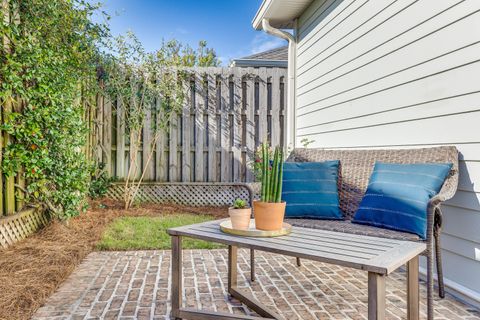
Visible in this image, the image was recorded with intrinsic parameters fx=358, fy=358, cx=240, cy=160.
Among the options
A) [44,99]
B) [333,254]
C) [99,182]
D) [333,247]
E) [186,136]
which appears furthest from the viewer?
[186,136]

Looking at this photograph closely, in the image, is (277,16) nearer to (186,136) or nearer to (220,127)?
(220,127)

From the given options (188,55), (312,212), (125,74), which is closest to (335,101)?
(312,212)

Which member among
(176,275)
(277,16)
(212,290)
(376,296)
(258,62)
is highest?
(258,62)

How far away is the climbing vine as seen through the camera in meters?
2.96

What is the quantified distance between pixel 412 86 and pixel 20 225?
3.49m

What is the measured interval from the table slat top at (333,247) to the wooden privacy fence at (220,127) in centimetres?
366

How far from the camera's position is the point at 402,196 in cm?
223

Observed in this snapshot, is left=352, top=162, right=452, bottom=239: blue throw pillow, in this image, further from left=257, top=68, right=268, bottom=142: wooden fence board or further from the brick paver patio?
left=257, top=68, right=268, bottom=142: wooden fence board

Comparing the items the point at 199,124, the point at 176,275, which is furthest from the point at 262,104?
the point at 176,275

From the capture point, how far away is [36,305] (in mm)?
2074

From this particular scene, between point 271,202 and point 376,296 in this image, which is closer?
→ point 376,296

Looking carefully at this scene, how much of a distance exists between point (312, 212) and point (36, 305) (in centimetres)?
187

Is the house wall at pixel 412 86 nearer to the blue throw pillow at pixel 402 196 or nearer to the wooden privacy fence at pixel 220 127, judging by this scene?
the blue throw pillow at pixel 402 196

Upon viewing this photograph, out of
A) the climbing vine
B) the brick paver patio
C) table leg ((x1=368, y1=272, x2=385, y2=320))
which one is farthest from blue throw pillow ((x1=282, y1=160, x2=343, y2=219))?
the climbing vine
